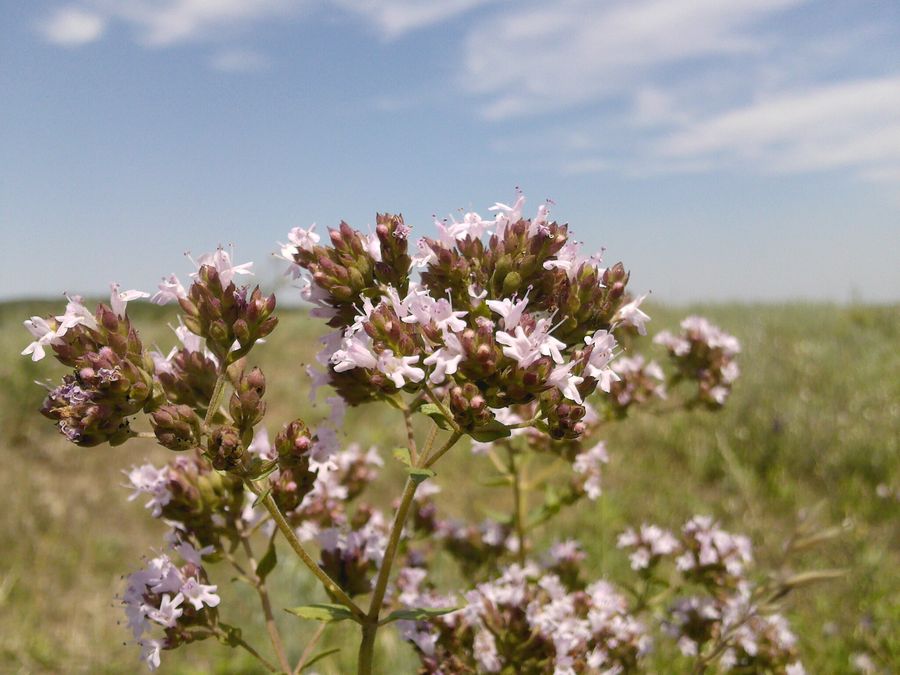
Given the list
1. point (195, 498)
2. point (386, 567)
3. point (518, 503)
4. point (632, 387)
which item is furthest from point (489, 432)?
point (632, 387)

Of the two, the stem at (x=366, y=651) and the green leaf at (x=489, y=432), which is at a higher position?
the green leaf at (x=489, y=432)

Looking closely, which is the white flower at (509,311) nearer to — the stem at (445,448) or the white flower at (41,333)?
the stem at (445,448)

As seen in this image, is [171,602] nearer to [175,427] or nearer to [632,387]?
[175,427]

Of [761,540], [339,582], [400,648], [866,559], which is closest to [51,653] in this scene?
[400,648]

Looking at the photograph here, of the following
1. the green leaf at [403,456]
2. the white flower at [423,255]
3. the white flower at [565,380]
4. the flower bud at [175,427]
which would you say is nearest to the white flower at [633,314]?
the white flower at [565,380]

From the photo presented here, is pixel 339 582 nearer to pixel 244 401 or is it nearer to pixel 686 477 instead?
pixel 244 401

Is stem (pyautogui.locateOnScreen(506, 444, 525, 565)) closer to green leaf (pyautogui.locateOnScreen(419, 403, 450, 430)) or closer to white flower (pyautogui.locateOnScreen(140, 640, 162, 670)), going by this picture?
green leaf (pyautogui.locateOnScreen(419, 403, 450, 430))
